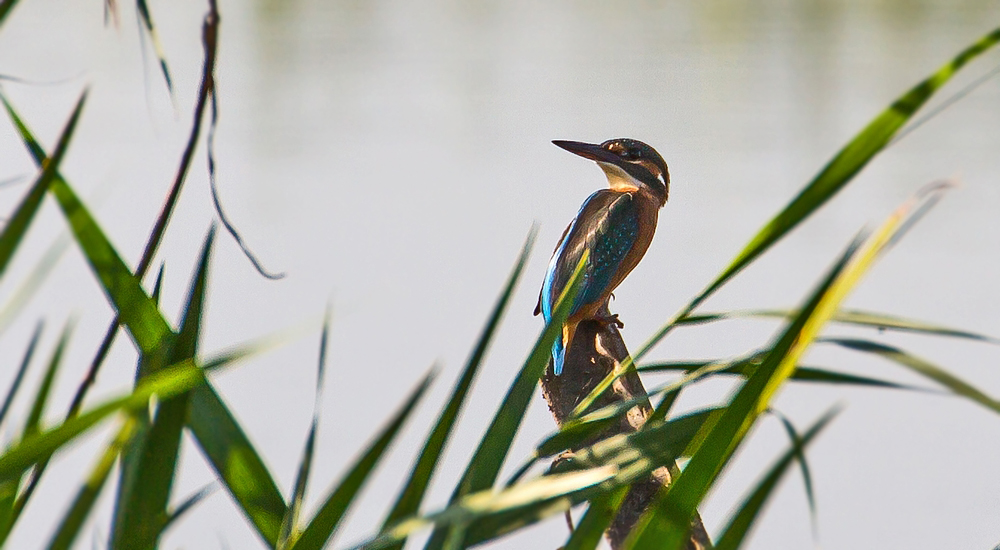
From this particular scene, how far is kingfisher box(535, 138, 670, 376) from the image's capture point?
6.28 feet

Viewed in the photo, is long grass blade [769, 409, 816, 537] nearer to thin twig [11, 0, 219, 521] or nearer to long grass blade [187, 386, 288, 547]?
long grass blade [187, 386, 288, 547]

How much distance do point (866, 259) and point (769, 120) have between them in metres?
9.60

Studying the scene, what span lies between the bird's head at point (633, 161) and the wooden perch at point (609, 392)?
697mm

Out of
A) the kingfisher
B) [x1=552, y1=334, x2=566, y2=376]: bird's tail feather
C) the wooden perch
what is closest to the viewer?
the wooden perch

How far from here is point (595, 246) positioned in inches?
82.3

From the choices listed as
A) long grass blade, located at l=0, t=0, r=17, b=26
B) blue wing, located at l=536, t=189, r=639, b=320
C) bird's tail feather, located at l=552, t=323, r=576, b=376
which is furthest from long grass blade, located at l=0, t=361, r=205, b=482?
blue wing, located at l=536, t=189, r=639, b=320

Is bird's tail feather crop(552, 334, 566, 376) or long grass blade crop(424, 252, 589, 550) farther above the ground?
bird's tail feather crop(552, 334, 566, 376)

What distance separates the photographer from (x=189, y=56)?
1144 centimetres

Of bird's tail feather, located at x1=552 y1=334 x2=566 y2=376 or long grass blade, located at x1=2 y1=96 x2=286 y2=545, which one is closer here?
long grass blade, located at x1=2 y1=96 x2=286 y2=545

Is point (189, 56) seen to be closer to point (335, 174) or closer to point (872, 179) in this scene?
point (335, 174)

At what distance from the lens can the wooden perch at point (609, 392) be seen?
4.68ft

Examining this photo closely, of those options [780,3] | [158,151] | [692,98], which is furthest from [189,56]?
[780,3]

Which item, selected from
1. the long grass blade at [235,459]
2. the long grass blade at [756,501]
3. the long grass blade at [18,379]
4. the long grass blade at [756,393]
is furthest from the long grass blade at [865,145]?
the long grass blade at [18,379]

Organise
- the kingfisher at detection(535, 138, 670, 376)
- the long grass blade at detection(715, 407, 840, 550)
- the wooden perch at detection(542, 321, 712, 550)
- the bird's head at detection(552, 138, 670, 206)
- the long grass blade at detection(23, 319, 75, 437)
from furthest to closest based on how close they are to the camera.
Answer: the bird's head at detection(552, 138, 670, 206) → the kingfisher at detection(535, 138, 670, 376) → the wooden perch at detection(542, 321, 712, 550) → the long grass blade at detection(23, 319, 75, 437) → the long grass blade at detection(715, 407, 840, 550)
